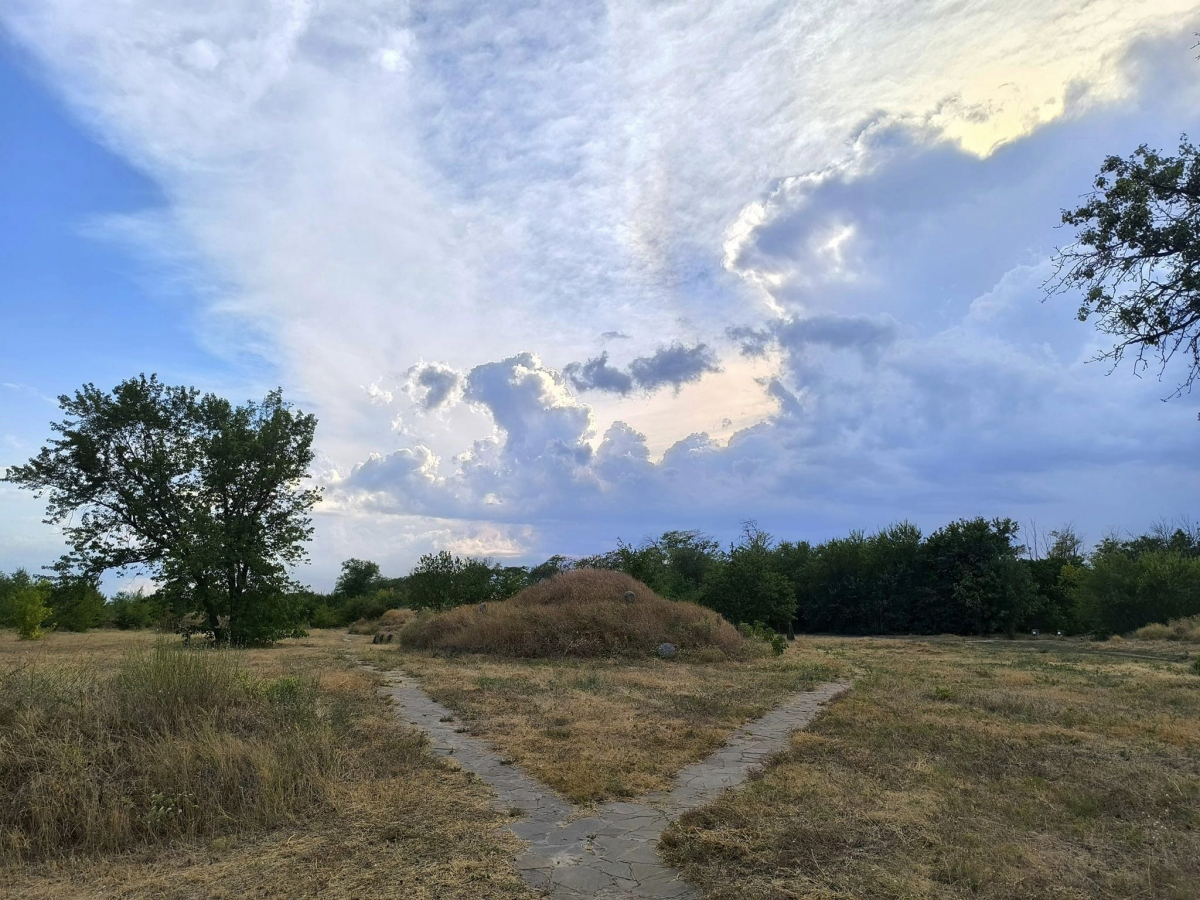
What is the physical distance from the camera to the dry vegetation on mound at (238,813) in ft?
13.8

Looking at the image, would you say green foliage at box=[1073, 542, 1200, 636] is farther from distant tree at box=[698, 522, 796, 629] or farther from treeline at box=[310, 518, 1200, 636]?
distant tree at box=[698, 522, 796, 629]

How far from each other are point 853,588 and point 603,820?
3820 cm

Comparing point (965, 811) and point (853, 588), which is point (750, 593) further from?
point (965, 811)

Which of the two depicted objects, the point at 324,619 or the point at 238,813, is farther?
the point at 324,619

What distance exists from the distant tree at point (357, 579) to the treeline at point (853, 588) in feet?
13.1

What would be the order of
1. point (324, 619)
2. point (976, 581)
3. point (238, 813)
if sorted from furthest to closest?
point (324, 619), point (976, 581), point (238, 813)

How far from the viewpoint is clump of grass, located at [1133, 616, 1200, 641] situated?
84.8ft

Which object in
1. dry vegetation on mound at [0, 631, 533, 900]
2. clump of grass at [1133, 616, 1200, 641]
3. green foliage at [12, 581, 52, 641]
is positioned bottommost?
clump of grass at [1133, 616, 1200, 641]

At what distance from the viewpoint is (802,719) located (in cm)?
949

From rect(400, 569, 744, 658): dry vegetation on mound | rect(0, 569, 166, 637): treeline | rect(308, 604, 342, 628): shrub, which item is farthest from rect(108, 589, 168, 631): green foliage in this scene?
rect(400, 569, 744, 658): dry vegetation on mound

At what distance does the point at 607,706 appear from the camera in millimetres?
10250

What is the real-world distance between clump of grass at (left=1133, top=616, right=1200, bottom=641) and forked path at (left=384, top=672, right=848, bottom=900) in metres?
25.2

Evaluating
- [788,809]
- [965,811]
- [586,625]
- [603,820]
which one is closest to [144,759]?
[603,820]

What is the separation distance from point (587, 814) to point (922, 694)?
27.0 ft
